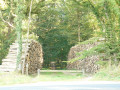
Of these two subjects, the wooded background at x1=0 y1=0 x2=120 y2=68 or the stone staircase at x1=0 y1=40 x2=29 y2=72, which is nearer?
the stone staircase at x1=0 y1=40 x2=29 y2=72

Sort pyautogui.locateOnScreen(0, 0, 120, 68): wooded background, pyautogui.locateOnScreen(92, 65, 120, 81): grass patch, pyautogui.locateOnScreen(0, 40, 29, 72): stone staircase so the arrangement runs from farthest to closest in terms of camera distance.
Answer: pyautogui.locateOnScreen(0, 0, 120, 68): wooded background → pyautogui.locateOnScreen(0, 40, 29, 72): stone staircase → pyautogui.locateOnScreen(92, 65, 120, 81): grass patch

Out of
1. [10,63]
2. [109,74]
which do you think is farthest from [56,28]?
[109,74]

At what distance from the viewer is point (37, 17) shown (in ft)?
81.3

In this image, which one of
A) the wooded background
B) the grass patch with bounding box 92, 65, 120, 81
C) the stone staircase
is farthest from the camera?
the wooded background

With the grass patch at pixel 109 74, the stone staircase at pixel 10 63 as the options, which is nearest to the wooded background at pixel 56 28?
the stone staircase at pixel 10 63

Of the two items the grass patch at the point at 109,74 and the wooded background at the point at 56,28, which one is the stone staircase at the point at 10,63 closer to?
the wooded background at the point at 56,28

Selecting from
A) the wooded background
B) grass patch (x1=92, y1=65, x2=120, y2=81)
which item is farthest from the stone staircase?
grass patch (x1=92, y1=65, x2=120, y2=81)

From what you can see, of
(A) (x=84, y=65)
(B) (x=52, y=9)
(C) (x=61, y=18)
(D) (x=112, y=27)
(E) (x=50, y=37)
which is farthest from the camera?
(C) (x=61, y=18)

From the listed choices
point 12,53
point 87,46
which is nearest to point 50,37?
point 87,46

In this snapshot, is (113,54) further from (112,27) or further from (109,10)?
(109,10)

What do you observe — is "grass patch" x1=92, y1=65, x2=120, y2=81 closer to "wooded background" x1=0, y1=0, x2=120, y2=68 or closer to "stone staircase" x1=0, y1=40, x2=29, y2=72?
"stone staircase" x1=0, y1=40, x2=29, y2=72

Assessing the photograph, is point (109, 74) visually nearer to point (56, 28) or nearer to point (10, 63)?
point (10, 63)

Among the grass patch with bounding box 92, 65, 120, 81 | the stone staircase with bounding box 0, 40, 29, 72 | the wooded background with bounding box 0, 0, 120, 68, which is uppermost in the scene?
the wooded background with bounding box 0, 0, 120, 68

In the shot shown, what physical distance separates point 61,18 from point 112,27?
51.1 ft
